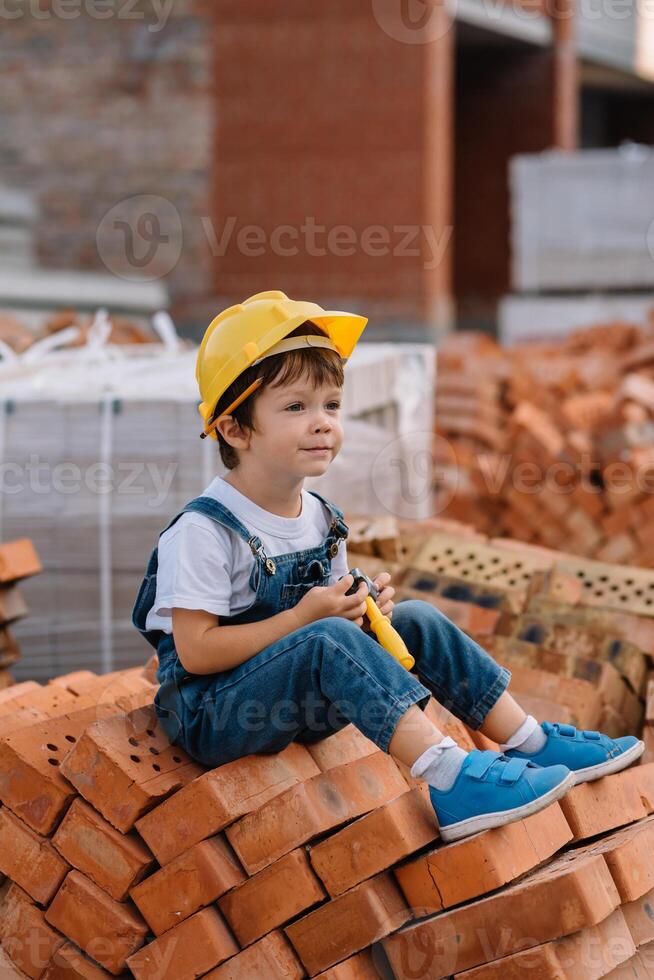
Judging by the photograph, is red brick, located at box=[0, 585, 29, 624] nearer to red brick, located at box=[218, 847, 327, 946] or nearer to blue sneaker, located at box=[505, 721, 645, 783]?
red brick, located at box=[218, 847, 327, 946]

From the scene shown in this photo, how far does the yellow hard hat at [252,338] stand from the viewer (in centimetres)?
269

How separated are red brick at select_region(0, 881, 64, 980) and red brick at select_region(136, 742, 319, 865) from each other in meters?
0.35

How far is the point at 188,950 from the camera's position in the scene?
8.56ft

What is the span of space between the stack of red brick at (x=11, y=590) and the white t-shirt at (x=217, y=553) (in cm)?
108

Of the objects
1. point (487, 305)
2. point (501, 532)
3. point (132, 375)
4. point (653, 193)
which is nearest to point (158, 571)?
point (132, 375)

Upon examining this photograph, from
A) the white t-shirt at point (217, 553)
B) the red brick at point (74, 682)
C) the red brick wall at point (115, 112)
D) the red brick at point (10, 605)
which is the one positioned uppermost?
the red brick wall at point (115, 112)

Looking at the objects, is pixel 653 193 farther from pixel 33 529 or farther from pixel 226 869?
pixel 226 869

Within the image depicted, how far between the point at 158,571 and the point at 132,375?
2239 mm

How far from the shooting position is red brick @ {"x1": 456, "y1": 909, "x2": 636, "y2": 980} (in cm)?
242

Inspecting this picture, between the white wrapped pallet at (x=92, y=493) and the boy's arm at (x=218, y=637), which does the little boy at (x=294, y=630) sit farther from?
the white wrapped pallet at (x=92, y=493)

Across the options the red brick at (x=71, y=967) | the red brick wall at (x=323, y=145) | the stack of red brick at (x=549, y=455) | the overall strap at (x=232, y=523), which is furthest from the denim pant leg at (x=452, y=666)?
the red brick wall at (x=323, y=145)

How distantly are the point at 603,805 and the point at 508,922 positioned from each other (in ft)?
1.32

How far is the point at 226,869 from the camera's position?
264 cm

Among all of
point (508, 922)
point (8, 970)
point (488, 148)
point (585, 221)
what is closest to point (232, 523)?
point (508, 922)
